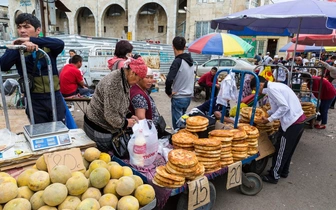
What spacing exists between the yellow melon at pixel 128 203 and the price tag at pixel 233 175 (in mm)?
1350

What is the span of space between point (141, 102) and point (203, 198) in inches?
48.1

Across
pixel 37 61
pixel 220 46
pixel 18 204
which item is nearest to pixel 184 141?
pixel 18 204

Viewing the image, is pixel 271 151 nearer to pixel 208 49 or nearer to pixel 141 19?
pixel 208 49

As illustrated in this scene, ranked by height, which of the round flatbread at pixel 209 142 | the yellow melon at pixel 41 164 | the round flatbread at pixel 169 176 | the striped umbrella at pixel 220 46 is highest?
the striped umbrella at pixel 220 46

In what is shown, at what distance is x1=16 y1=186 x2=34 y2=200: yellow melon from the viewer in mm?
1604

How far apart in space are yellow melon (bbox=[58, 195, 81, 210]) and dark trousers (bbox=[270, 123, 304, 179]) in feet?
9.27

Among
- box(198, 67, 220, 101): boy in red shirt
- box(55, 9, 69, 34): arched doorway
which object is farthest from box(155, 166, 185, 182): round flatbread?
box(55, 9, 69, 34): arched doorway

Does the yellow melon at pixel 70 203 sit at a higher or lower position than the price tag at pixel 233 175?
higher

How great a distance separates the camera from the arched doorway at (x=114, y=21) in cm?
2664

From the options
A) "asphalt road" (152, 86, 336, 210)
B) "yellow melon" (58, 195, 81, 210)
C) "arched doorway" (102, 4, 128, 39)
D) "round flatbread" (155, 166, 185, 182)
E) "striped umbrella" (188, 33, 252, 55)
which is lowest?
"asphalt road" (152, 86, 336, 210)

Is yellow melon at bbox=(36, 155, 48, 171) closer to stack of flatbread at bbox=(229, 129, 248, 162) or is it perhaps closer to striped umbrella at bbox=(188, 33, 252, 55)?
stack of flatbread at bbox=(229, 129, 248, 162)

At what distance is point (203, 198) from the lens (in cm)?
238

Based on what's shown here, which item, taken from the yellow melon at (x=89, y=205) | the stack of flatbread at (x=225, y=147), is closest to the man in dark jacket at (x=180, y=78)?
the stack of flatbread at (x=225, y=147)

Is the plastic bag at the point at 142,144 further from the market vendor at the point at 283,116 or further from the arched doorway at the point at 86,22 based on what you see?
the arched doorway at the point at 86,22
